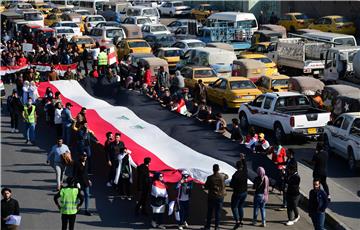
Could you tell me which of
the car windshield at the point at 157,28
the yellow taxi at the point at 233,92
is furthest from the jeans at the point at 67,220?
the car windshield at the point at 157,28

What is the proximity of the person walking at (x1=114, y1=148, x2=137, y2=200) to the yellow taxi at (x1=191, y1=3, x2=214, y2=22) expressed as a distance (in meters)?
48.3

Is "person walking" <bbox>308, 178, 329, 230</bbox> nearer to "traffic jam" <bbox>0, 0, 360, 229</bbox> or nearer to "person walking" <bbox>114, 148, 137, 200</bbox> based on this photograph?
"traffic jam" <bbox>0, 0, 360, 229</bbox>

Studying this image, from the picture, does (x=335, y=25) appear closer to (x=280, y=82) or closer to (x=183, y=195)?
(x=280, y=82)

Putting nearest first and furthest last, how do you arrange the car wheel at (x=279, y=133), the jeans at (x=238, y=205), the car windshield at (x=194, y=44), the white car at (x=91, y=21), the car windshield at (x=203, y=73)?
the jeans at (x=238, y=205), the car wheel at (x=279, y=133), the car windshield at (x=203, y=73), the car windshield at (x=194, y=44), the white car at (x=91, y=21)

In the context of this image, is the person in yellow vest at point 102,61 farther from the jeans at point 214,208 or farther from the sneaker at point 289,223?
the jeans at point 214,208

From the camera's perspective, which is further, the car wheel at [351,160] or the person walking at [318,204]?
the car wheel at [351,160]

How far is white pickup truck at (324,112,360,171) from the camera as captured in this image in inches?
832

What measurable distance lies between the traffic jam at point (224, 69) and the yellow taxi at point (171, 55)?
51mm

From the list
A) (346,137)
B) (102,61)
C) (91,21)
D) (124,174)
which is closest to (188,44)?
(102,61)

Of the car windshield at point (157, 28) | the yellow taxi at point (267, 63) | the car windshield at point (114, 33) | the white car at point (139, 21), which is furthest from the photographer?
the white car at point (139, 21)

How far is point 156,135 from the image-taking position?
67.8 feet

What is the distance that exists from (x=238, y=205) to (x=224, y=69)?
63.7ft

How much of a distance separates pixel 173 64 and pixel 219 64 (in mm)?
4407

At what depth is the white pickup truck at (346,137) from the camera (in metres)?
21.1
